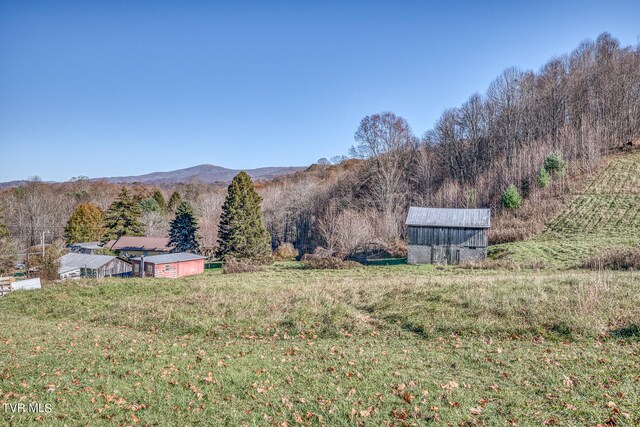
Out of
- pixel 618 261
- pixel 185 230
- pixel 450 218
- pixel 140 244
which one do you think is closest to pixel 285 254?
pixel 185 230

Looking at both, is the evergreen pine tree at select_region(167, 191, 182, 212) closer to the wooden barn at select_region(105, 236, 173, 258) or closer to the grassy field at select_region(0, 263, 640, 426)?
the wooden barn at select_region(105, 236, 173, 258)

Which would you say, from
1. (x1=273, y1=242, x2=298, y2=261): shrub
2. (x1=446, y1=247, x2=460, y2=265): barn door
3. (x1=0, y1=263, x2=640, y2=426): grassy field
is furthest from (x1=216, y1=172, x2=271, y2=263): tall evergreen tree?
(x1=0, y1=263, x2=640, y2=426): grassy field

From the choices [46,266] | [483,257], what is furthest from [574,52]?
[46,266]

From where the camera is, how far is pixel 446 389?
22.5 feet

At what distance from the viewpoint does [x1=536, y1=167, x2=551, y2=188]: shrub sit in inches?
1604

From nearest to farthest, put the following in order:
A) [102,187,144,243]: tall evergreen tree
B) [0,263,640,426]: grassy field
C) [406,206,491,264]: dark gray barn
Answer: [0,263,640,426]: grassy field → [406,206,491,264]: dark gray barn → [102,187,144,243]: tall evergreen tree

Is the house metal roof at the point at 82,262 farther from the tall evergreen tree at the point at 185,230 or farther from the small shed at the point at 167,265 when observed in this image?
the tall evergreen tree at the point at 185,230

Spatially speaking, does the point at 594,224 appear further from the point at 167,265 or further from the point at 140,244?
the point at 140,244

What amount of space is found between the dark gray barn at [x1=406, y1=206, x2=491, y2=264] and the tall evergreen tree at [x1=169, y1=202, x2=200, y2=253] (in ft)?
88.9

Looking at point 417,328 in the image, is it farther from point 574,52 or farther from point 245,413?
point 574,52

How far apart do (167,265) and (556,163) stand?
41531mm

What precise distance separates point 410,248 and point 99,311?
2498cm

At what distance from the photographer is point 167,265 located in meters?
36.7

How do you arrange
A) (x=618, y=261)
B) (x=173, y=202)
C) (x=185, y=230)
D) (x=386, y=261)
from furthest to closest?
(x=173, y=202) < (x=185, y=230) < (x=386, y=261) < (x=618, y=261)
